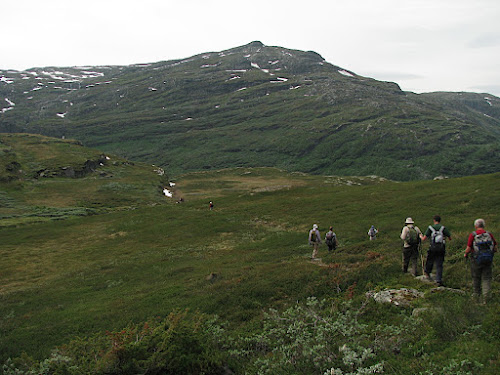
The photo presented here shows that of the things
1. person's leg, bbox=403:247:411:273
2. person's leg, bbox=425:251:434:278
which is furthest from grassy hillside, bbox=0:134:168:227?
person's leg, bbox=425:251:434:278

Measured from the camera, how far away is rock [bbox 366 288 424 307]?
15.5 meters

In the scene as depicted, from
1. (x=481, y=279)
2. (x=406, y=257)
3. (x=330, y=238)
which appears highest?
(x=481, y=279)

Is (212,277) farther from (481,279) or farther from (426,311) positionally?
(481,279)

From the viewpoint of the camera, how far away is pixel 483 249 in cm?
1377

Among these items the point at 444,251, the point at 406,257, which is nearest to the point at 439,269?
the point at 444,251

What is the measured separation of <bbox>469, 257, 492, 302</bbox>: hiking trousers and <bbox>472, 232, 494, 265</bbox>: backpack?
0.63 feet

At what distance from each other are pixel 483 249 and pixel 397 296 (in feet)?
13.8

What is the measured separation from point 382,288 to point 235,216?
44515 millimetres

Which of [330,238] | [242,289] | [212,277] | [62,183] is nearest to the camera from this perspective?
[242,289]

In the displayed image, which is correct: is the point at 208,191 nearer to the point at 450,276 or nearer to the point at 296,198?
the point at 296,198

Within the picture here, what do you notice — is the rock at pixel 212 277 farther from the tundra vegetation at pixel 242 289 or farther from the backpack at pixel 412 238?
the backpack at pixel 412 238

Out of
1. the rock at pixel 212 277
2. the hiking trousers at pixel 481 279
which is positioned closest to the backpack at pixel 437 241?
the hiking trousers at pixel 481 279

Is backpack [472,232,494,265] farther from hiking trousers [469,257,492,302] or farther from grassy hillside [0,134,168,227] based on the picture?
grassy hillside [0,134,168,227]

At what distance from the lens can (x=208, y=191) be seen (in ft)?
423
